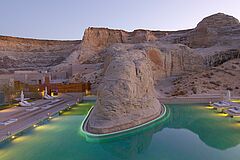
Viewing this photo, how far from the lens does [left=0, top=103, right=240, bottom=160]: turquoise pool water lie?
7219 mm

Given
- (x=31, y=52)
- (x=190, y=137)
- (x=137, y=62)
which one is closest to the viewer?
(x=190, y=137)

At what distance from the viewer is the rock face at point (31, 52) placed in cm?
Answer: 5505

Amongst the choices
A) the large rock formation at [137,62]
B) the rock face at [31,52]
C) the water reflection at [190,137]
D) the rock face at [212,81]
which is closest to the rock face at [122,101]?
the large rock formation at [137,62]

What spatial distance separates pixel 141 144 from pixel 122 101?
2442 millimetres

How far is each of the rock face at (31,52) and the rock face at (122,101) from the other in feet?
153

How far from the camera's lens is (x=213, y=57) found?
2825 cm

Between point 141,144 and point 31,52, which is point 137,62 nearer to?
point 141,144

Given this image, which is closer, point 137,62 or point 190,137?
point 190,137

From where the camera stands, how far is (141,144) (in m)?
8.53

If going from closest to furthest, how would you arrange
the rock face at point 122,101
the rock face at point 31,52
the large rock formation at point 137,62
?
the rock face at point 122,101
the large rock formation at point 137,62
the rock face at point 31,52

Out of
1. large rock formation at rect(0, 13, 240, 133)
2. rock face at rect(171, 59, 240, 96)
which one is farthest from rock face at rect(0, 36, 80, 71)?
rock face at rect(171, 59, 240, 96)

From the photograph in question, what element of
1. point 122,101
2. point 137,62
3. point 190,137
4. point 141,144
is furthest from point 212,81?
point 141,144

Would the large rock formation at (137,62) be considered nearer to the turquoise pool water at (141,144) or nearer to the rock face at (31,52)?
the rock face at (31,52)

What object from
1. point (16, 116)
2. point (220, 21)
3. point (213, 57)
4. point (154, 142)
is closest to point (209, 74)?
point (213, 57)
